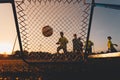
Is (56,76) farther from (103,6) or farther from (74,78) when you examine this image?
(103,6)

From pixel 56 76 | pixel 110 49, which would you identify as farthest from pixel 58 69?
pixel 110 49

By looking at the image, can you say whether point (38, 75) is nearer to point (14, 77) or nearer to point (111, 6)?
point (14, 77)

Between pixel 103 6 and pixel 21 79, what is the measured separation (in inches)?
80.2

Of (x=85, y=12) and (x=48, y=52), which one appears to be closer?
(x=85, y=12)

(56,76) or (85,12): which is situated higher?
(85,12)

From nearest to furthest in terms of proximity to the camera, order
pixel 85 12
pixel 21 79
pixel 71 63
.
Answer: pixel 21 79 < pixel 71 63 < pixel 85 12

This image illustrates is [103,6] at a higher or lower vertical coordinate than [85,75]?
higher

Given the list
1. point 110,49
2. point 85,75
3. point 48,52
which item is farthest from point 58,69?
point 110,49

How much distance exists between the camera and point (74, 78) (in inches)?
173

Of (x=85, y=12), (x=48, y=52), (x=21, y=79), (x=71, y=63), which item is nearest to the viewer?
(x=21, y=79)

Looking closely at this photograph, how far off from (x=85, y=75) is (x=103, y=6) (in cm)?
137

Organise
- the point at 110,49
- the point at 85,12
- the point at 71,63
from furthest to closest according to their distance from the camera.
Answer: the point at 110,49 < the point at 85,12 < the point at 71,63

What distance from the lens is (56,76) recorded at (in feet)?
14.3

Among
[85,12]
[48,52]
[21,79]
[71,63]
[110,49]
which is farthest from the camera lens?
[110,49]
